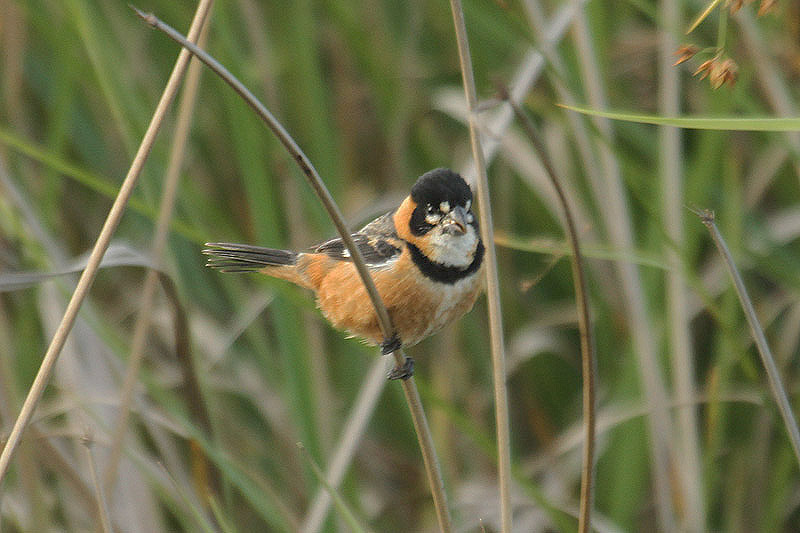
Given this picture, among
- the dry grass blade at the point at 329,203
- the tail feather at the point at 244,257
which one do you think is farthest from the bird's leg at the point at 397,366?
the tail feather at the point at 244,257

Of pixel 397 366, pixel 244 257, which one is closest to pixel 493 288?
pixel 397 366

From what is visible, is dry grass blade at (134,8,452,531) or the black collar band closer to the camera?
dry grass blade at (134,8,452,531)

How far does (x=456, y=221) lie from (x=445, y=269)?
16cm

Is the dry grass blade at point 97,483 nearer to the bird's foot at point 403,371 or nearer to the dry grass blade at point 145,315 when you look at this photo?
the dry grass blade at point 145,315

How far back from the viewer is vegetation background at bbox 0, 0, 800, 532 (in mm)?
2672

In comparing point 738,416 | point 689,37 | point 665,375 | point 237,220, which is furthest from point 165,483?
point 689,37

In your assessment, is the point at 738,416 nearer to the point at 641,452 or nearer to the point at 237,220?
the point at 641,452

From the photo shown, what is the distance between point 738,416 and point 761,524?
1.45 ft

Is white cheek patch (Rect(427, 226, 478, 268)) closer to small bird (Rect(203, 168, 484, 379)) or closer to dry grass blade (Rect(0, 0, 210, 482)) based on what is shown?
small bird (Rect(203, 168, 484, 379))

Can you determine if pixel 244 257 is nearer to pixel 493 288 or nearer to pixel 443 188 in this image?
pixel 443 188

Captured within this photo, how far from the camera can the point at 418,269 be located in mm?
2168

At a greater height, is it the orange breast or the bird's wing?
the bird's wing

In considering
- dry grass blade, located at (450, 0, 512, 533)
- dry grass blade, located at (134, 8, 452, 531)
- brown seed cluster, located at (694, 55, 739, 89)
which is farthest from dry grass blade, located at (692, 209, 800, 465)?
dry grass blade, located at (134, 8, 452, 531)

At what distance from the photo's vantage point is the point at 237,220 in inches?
145
